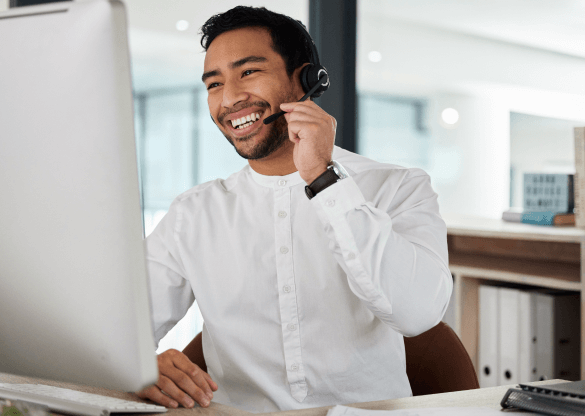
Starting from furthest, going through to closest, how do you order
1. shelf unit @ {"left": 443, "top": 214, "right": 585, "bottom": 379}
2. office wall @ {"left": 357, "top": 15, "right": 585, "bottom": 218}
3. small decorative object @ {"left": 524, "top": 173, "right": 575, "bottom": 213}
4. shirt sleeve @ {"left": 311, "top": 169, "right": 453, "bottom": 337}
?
office wall @ {"left": 357, "top": 15, "right": 585, "bottom": 218}
small decorative object @ {"left": 524, "top": 173, "right": 575, "bottom": 213}
shelf unit @ {"left": 443, "top": 214, "right": 585, "bottom": 379}
shirt sleeve @ {"left": 311, "top": 169, "right": 453, "bottom": 337}

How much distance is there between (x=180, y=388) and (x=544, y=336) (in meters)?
1.74

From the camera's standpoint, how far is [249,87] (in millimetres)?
1351

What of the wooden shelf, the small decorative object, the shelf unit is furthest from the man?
the small decorative object

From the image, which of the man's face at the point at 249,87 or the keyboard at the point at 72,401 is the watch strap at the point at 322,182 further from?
the keyboard at the point at 72,401

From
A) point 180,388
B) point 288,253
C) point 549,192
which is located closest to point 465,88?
point 549,192

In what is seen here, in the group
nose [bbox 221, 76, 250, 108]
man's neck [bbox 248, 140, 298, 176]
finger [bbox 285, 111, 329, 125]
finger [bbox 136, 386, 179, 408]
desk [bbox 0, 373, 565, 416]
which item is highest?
nose [bbox 221, 76, 250, 108]

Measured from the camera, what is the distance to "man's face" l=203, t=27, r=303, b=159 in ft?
4.43

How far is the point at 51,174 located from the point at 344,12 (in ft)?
7.93

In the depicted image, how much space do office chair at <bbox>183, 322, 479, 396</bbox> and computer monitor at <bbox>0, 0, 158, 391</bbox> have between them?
0.83 meters

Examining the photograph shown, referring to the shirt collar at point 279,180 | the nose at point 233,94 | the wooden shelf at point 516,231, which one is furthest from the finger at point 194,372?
the wooden shelf at point 516,231

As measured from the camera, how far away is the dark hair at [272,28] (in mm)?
1383

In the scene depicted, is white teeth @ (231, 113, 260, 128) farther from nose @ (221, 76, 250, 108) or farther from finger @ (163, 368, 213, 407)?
finger @ (163, 368, 213, 407)

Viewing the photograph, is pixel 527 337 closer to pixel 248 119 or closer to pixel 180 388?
pixel 248 119

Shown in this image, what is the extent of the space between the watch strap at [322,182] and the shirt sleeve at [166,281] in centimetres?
45
